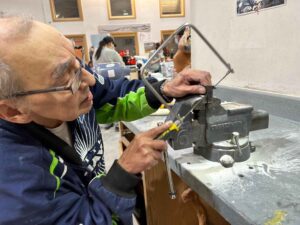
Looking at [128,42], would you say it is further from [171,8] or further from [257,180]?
[257,180]

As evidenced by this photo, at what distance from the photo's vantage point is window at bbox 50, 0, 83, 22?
532 centimetres

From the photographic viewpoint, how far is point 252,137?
0.78 metres

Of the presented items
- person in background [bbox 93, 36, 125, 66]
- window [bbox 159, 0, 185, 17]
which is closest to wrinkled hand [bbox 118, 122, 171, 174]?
person in background [bbox 93, 36, 125, 66]

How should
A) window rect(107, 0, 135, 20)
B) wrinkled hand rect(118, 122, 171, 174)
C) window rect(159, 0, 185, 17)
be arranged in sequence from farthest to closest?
window rect(159, 0, 185, 17) < window rect(107, 0, 135, 20) < wrinkled hand rect(118, 122, 171, 174)

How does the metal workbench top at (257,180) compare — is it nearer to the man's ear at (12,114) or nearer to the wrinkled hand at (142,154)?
the wrinkled hand at (142,154)

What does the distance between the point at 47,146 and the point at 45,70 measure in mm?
185

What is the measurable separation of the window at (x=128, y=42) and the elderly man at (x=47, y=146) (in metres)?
5.50

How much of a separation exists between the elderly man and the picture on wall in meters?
0.53

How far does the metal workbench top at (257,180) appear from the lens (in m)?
0.45

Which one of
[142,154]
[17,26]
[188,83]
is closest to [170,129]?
[142,154]

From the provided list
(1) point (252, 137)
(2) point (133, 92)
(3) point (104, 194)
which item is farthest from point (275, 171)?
(2) point (133, 92)

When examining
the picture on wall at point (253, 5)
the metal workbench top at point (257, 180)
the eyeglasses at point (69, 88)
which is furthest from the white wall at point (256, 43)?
the eyeglasses at point (69, 88)

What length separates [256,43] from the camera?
1019 millimetres

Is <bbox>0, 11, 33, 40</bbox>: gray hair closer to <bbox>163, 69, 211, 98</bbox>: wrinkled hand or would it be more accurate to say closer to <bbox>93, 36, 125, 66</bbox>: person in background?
<bbox>163, 69, 211, 98</bbox>: wrinkled hand
